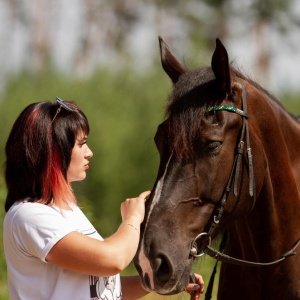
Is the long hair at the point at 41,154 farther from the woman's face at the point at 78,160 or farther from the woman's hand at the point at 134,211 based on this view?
the woman's hand at the point at 134,211

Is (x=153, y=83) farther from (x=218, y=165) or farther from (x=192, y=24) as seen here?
(x=218, y=165)

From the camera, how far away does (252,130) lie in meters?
3.82

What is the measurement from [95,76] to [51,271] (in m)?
16.6

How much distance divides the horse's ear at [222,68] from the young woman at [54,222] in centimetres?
71

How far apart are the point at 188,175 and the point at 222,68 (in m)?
0.52

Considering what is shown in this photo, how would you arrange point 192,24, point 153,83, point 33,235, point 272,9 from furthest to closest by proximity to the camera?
1. point 192,24
2. point 272,9
3. point 153,83
4. point 33,235

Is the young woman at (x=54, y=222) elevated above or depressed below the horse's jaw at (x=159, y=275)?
above

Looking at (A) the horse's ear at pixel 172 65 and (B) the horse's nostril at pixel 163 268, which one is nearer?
(B) the horse's nostril at pixel 163 268

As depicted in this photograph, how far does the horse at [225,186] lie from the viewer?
3.57 metres

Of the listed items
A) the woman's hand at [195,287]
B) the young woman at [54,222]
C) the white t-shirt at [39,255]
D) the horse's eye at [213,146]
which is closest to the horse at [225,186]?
the horse's eye at [213,146]

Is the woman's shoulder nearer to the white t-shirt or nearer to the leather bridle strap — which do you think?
the white t-shirt

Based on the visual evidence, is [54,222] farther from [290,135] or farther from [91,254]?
[290,135]

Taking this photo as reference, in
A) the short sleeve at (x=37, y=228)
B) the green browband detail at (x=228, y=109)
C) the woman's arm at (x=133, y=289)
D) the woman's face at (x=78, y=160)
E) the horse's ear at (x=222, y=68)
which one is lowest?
the woman's arm at (x=133, y=289)

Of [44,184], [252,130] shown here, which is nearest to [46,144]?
[44,184]
